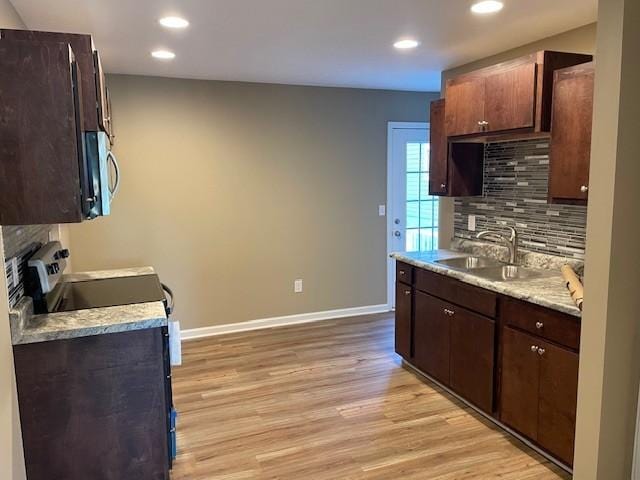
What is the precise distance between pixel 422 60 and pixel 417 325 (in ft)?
6.39

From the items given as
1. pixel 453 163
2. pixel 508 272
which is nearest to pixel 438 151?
pixel 453 163

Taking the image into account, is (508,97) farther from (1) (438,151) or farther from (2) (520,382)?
(2) (520,382)

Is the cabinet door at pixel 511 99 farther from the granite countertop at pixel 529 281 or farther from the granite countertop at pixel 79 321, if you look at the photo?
the granite countertop at pixel 79 321

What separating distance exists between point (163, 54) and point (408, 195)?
2920 mm

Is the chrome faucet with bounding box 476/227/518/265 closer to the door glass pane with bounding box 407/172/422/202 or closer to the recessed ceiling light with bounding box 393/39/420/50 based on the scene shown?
the recessed ceiling light with bounding box 393/39/420/50

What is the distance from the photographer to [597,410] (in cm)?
213

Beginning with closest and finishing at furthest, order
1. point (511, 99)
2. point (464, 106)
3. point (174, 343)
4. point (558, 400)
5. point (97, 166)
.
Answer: point (97, 166) → point (558, 400) → point (174, 343) → point (511, 99) → point (464, 106)

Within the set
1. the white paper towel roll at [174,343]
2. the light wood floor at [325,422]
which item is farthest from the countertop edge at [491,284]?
the white paper towel roll at [174,343]

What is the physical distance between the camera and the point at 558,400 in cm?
256

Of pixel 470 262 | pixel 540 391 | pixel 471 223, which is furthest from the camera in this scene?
pixel 471 223

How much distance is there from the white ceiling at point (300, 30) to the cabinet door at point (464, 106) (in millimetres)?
257

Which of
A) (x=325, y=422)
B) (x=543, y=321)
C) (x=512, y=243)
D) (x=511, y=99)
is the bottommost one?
(x=325, y=422)

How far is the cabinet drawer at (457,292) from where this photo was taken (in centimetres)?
301

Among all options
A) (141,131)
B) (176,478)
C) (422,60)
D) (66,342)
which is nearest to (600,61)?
(422,60)
